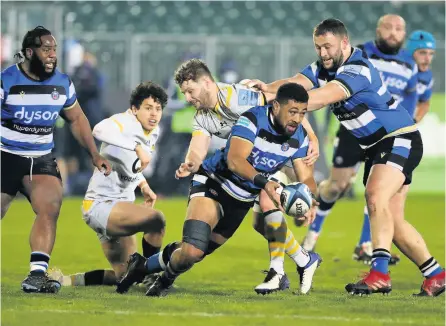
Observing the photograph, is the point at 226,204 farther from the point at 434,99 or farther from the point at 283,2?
the point at 283,2

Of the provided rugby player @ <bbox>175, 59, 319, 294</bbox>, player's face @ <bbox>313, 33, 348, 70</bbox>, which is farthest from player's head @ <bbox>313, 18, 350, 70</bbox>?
rugby player @ <bbox>175, 59, 319, 294</bbox>

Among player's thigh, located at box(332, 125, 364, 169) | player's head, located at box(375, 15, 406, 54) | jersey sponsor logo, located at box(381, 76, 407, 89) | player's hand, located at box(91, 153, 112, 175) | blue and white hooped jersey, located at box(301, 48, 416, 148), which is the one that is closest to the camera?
blue and white hooped jersey, located at box(301, 48, 416, 148)

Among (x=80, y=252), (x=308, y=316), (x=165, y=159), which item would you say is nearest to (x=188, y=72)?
(x=308, y=316)

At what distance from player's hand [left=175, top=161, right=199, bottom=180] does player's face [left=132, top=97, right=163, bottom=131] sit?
0.78 m

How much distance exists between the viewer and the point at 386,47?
37.9 feet

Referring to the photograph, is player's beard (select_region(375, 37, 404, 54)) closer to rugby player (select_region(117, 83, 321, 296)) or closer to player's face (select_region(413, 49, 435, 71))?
player's face (select_region(413, 49, 435, 71))

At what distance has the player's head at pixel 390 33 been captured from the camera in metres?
11.4

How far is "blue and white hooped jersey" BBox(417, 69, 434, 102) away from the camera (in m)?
12.4

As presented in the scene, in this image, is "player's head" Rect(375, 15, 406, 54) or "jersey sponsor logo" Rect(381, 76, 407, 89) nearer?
"player's head" Rect(375, 15, 406, 54)

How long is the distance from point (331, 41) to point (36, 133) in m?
2.39

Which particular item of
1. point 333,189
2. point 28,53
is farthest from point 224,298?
point 333,189

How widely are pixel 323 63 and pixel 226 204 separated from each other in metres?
1.33

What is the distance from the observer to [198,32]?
25.1 meters

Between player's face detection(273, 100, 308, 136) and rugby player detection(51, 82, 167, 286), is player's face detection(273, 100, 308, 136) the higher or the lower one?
the higher one
